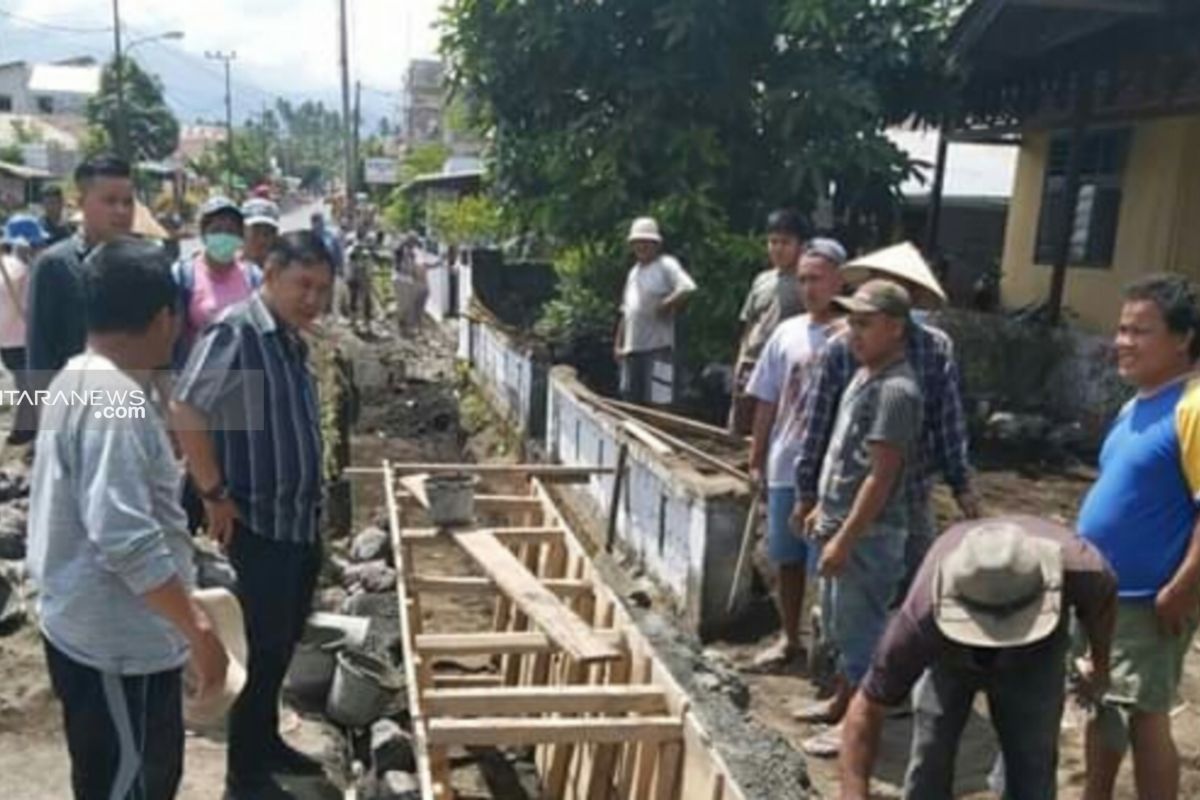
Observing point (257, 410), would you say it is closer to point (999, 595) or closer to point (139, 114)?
point (999, 595)

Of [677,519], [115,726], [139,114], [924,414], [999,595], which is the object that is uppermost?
[139,114]

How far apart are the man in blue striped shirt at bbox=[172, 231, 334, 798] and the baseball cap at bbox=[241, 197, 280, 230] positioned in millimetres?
2118

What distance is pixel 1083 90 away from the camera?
987 centimetres

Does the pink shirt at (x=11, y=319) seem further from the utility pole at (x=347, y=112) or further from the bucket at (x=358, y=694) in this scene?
the utility pole at (x=347, y=112)

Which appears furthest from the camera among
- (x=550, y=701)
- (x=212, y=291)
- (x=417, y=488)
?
(x=417, y=488)

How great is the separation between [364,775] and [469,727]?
3.24 feet

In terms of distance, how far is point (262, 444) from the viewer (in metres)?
3.40

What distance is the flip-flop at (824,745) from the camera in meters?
4.15

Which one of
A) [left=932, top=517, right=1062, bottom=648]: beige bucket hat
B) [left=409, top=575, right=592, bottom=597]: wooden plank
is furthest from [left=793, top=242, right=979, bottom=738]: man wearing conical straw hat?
[left=932, top=517, right=1062, bottom=648]: beige bucket hat

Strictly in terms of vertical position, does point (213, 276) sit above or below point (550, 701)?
above

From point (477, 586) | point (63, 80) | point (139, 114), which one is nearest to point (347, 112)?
point (477, 586)

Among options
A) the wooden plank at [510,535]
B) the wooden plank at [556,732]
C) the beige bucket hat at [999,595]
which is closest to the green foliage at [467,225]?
the wooden plank at [510,535]

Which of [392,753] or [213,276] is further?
[213,276]

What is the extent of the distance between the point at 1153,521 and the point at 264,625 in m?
2.58
